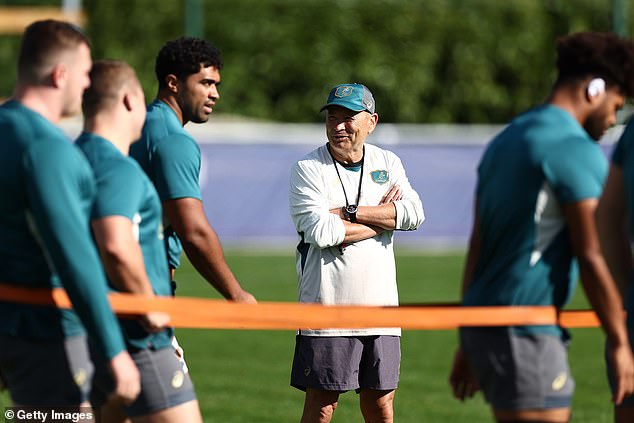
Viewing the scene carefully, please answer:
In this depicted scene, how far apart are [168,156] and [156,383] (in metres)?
1.58

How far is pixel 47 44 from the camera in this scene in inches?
186

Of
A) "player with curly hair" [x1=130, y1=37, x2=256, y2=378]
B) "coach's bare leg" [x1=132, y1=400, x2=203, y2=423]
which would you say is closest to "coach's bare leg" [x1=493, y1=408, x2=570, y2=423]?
"coach's bare leg" [x1=132, y1=400, x2=203, y2=423]

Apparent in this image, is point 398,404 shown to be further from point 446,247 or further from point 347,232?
point 446,247

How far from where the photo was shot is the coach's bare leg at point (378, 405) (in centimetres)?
717

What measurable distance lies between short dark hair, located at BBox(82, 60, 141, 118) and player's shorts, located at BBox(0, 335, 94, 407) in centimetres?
104

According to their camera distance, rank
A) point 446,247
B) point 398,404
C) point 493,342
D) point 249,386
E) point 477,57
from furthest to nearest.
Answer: point 477,57, point 446,247, point 249,386, point 398,404, point 493,342

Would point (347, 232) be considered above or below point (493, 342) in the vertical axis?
above

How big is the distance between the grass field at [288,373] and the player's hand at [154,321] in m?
4.11

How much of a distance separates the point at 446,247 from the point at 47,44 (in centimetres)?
2270

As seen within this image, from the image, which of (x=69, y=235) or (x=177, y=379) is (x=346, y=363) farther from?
(x=69, y=235)

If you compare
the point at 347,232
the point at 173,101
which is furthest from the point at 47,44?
the point at 347,232

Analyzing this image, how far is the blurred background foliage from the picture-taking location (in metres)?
40.5

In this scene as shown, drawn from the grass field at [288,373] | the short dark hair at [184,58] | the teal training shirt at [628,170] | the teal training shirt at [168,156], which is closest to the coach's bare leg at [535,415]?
the teal training shirt at [628,170]

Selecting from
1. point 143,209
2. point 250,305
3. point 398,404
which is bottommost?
point 398,404
